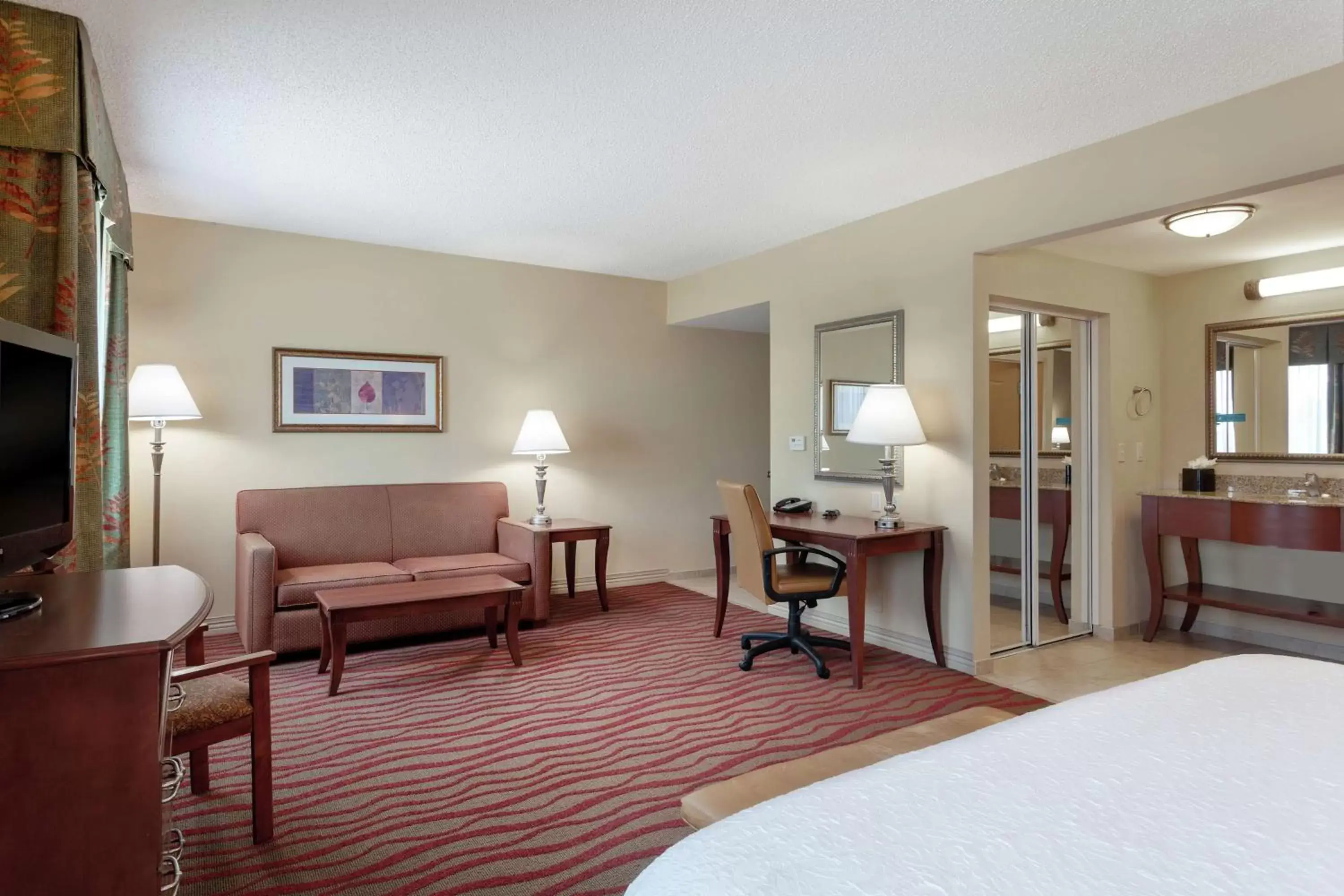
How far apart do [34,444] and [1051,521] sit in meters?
4.67

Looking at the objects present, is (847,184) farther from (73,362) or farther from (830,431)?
(73,362)

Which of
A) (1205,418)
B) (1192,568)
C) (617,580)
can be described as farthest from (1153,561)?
(617,580)

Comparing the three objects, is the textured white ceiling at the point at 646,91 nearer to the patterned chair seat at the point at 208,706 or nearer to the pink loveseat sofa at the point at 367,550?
the pink loveseat sofa at the point at 367,550

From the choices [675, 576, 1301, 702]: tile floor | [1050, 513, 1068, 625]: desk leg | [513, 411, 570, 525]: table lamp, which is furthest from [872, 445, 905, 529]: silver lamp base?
[513, 411, 570, 525]: table lamp

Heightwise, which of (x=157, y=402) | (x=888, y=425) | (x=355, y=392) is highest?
(x=355, y=392)

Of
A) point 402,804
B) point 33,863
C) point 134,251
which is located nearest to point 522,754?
point 402,804

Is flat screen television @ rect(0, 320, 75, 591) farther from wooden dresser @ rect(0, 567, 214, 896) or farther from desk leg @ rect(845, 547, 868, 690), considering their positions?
desk leg @ rect(845, 547, 868, 690)

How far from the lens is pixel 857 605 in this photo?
3.45 m

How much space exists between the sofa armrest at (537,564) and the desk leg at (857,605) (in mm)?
1859

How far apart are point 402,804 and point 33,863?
1171 mm

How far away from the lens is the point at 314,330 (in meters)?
4.65

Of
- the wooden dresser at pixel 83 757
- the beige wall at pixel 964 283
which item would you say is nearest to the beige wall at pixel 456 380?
the beige wall at pixel 964 283

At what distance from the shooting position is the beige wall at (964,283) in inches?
104

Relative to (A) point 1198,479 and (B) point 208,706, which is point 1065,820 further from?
(A) point 1198,479
